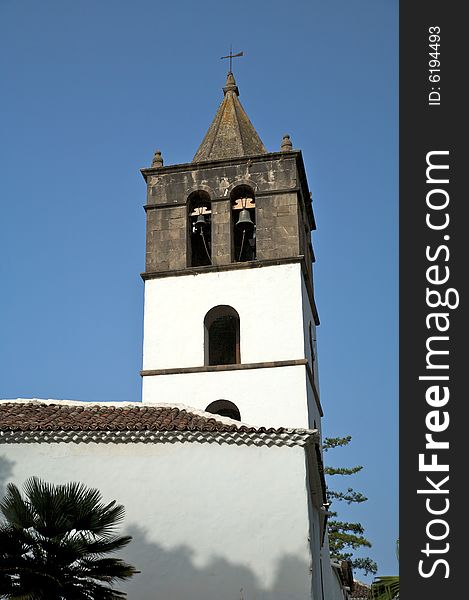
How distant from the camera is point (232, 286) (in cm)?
1919

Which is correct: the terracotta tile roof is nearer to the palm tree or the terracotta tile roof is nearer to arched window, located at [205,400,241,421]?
arched window, located at [205,400,241,421]

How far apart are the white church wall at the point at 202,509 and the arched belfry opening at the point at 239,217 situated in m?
7.66

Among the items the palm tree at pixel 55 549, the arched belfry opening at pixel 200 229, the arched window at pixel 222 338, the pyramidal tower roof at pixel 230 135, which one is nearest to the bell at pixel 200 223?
the arched belfry opening at pixel 200 229

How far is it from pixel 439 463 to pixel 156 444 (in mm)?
5947

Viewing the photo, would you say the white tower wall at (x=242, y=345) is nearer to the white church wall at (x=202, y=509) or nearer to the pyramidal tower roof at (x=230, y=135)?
the pyramidal tower roof at (x=230, y=135)

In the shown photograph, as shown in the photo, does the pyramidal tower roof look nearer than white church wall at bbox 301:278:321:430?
No

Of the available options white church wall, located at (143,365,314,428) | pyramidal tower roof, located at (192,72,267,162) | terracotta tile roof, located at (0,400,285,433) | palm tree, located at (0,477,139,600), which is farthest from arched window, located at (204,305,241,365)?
palm tree, located at (0,477,139,600)

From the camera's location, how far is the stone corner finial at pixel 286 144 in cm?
2025

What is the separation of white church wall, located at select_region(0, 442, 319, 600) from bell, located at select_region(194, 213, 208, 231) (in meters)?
7.87

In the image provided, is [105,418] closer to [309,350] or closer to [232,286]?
[232,286]

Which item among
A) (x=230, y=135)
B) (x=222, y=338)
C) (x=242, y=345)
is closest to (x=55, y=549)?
(x=242, y=345)

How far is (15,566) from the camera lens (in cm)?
869

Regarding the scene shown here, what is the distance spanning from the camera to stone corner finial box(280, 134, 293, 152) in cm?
2025

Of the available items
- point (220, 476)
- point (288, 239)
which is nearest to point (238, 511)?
point (220, 476)
